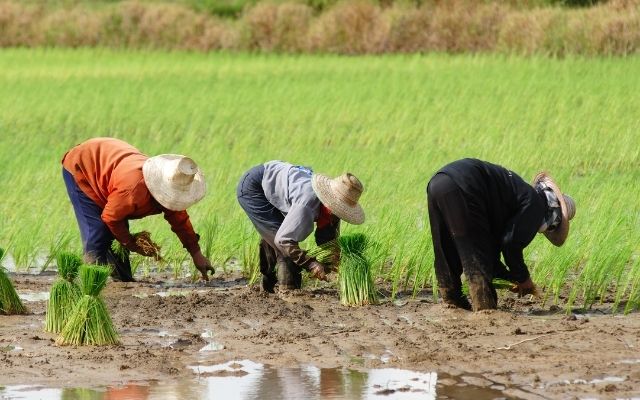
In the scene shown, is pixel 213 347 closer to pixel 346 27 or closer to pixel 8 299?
pixel 8 299

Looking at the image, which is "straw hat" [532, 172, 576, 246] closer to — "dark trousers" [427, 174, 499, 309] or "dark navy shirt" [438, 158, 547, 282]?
"dark navy shirt" [438, 158, 547, 282]

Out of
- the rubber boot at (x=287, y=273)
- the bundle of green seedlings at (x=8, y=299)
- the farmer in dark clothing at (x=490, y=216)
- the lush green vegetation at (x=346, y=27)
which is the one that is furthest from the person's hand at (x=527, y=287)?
the lush green vegetation at (x=346, y=27)

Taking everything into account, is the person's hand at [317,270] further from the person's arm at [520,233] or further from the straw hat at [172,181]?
the person's arm at [520,233]

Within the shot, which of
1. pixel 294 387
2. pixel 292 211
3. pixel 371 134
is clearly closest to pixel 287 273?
pixel 292 211

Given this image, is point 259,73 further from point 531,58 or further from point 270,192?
point 270,192

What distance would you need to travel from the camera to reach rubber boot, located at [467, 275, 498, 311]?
5980mm

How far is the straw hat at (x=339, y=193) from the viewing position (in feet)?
20.3

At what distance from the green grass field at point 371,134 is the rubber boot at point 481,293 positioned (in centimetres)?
43

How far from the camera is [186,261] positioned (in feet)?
25.8

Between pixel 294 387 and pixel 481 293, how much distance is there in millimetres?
1508

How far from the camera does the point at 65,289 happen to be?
562cm

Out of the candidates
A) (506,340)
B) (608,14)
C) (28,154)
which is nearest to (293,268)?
(506,340)

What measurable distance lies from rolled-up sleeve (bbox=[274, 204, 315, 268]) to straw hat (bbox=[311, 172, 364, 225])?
0.14m

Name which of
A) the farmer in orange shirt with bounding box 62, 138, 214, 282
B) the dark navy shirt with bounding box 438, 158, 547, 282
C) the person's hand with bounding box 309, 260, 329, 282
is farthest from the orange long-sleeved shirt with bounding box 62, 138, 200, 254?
the dark navy shirt with bounding box 438, 158, 547, 282
